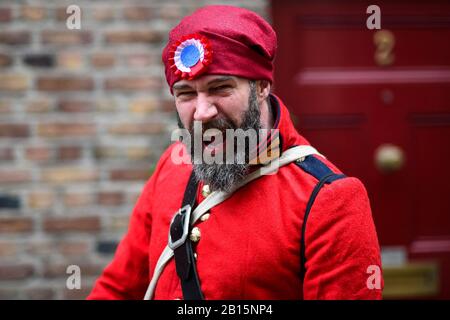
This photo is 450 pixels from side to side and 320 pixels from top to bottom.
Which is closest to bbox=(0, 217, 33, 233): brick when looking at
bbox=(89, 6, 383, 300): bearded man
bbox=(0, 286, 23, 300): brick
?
bbox=(0, 286, 23, 300): brick

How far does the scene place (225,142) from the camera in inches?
80.0

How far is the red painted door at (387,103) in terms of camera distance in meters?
3.67

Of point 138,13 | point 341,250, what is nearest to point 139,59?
point 138,13

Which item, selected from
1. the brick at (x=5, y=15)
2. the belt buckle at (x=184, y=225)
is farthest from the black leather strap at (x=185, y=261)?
the brick at (x=5, y=15)

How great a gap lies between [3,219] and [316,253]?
2053 millimetres

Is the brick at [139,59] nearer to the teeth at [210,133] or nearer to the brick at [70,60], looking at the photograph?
the brick at [70,60]

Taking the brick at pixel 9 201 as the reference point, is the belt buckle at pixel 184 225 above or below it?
below

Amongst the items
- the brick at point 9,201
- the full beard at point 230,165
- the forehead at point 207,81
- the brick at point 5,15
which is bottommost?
the brick at point 9,201

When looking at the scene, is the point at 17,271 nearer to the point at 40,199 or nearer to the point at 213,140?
the point at 40,199

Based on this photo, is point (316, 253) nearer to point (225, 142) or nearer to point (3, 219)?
point (225, 142)

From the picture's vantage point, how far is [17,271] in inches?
135

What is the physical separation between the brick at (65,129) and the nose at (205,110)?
1.54 m
